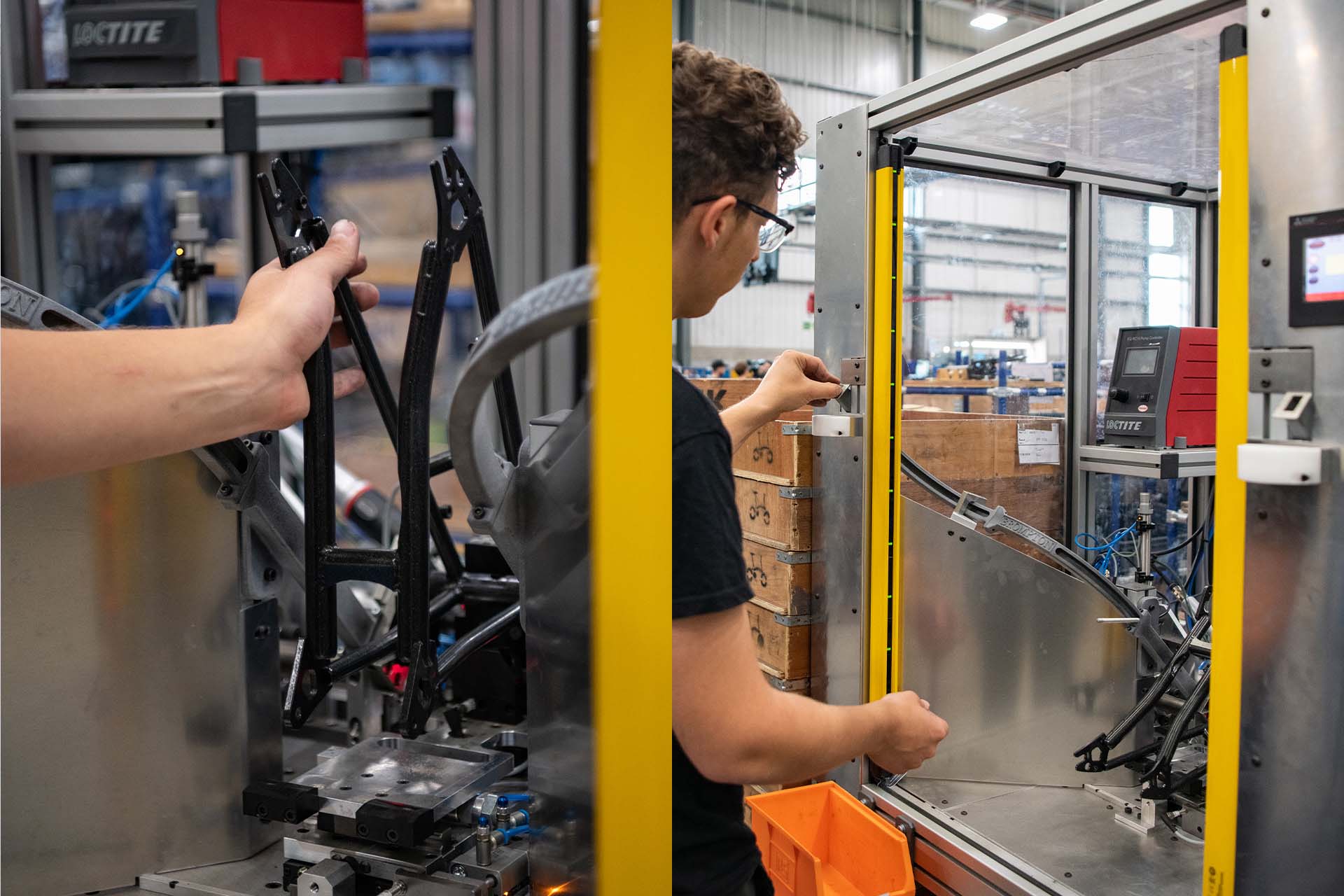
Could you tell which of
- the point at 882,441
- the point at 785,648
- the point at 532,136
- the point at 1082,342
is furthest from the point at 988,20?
the point at 532,136

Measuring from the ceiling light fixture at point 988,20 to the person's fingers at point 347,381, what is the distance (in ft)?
34.5

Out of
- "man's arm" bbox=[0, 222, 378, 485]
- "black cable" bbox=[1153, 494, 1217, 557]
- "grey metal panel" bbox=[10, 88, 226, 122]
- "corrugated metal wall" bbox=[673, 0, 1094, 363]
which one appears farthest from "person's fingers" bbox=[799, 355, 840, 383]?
"corrugated metal wall" bbox=[673, 0, 1094, 363]

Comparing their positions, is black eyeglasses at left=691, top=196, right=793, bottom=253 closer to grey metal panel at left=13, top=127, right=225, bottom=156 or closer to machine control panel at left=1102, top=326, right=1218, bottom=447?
grey metal panel at left=13, top=127, right=225, bottom=156

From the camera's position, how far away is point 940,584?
8.89 feet

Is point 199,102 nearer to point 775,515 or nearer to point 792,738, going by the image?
point 775,515

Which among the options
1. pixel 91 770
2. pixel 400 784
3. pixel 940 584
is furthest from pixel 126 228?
pixel 940 584

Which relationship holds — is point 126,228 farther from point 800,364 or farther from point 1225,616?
point 1225,616

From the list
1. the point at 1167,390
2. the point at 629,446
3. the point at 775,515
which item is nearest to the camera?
the point at 629,446

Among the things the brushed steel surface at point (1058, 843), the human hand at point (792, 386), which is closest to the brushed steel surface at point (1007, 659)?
the brushed steel surface at point (1058, 843)

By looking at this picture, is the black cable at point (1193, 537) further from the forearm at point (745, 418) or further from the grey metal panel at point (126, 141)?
the grey metal panel at point (126, 141)

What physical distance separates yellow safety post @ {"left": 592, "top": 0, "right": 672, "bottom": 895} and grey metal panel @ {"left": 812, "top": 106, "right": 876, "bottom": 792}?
79.0 inches

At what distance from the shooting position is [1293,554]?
149 centimetres

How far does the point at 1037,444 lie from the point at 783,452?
1253 mm

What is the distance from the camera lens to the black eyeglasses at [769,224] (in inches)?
40.7
